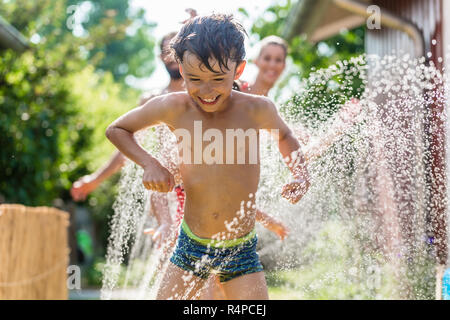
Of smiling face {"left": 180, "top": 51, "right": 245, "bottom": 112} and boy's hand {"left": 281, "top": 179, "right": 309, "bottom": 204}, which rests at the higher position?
smiling face {"left": 180, "top": 51, "right": 245, "bottom": 112}

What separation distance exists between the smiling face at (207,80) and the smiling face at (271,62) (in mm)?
1509

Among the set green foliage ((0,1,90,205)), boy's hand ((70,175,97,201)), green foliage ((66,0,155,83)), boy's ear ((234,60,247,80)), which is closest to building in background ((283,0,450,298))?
boy's ear ((234,60,247,80))

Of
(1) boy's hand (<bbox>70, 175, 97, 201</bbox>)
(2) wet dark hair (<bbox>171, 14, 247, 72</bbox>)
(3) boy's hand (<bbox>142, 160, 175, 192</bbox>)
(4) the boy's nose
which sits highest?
(2) wet dark hair (<bbox>171, 14, 247, 72</bbox>)

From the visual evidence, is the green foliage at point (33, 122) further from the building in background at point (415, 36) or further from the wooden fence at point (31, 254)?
the building in background at point (415, 36)

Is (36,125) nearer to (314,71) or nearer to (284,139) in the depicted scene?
(314,71)

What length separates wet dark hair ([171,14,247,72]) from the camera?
2.08m

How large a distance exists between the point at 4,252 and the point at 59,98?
3958mm

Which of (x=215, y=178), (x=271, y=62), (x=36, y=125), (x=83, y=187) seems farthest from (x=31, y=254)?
(x=36, y=125)

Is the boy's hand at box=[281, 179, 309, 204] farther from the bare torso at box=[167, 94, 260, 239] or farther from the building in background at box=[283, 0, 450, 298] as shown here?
the building in background at box=[283, 0, 450, 298]

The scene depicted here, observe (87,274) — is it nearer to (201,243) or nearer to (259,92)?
(259,92)

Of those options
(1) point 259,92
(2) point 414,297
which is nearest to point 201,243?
(1) point 259,92

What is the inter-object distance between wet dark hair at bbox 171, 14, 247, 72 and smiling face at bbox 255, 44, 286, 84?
144 centimetres

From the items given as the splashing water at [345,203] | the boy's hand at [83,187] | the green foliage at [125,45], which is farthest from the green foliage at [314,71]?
the green foliage at [125,45]

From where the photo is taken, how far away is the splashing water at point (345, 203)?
2.83 meters
